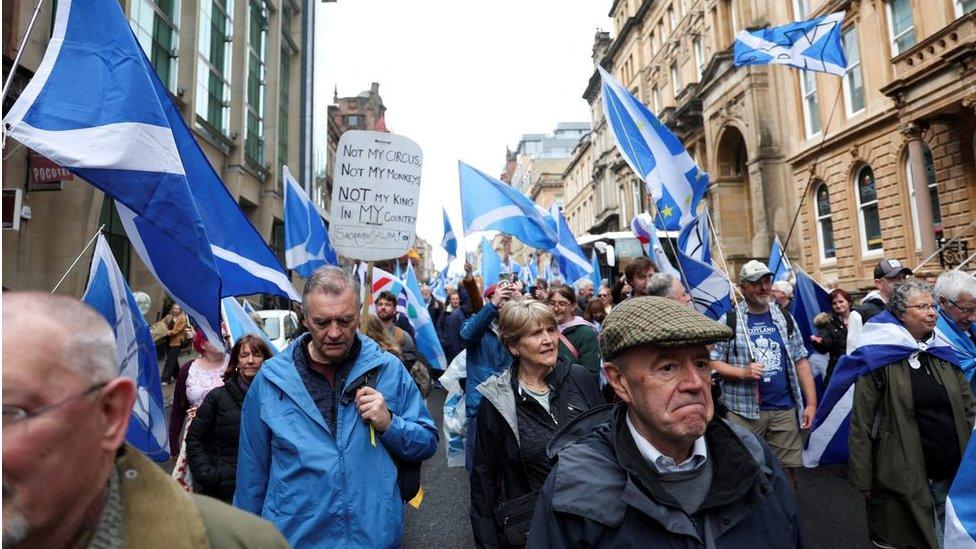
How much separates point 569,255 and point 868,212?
1410cm

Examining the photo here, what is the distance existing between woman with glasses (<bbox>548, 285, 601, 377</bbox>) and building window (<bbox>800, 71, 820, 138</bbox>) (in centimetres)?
2012

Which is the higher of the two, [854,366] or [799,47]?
[799,47]

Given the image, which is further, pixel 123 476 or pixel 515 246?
pixel 515 246

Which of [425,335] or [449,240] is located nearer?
[425,335]

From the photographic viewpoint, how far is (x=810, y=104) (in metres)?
21.2

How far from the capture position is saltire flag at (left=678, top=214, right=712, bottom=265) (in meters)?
Answer: 6.23

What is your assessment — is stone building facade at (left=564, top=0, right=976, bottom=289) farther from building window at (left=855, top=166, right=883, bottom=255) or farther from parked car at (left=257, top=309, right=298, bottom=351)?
parked car at (left=257, top=309, right=298, bottom=351)

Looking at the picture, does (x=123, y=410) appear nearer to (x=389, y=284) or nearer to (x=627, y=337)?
(x=627, y=337)

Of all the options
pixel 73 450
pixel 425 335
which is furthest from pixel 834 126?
pixel 73 450

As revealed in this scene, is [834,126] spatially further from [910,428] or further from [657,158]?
[910,428]

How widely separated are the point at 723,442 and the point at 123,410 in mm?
1524

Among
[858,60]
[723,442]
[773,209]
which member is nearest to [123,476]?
[723,442]

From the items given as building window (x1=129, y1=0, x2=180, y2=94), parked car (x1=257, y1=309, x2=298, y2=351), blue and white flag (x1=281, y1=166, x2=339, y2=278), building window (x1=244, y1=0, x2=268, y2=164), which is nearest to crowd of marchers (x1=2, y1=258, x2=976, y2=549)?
blue and white flag (x1=281, y1=166, x2=339, y2=278)

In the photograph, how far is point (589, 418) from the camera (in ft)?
6.49
